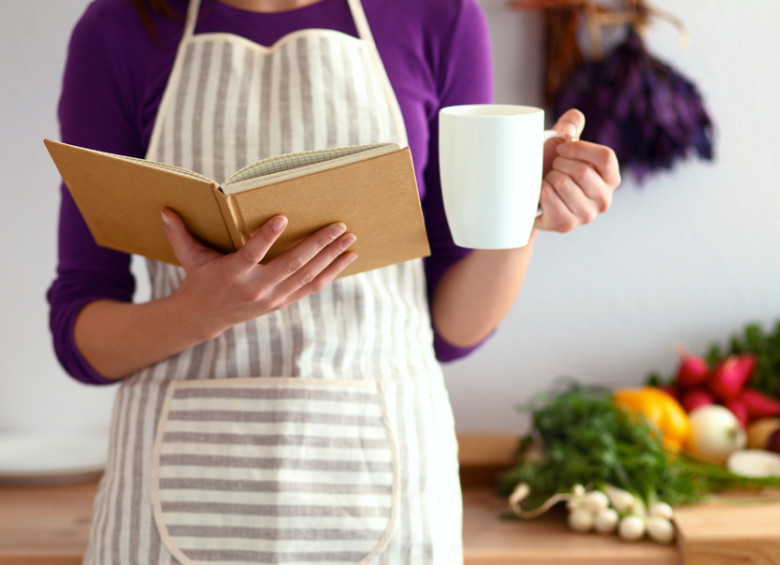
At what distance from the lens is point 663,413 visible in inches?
51.7

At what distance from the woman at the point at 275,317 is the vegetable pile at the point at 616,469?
410 mm

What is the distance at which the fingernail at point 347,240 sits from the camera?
63 centimetres

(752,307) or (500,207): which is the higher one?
(500,207)

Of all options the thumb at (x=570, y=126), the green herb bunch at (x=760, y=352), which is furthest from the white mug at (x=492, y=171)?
the green herb bunch at (x=760, y=352)

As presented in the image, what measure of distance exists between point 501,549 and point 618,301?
2.09ft

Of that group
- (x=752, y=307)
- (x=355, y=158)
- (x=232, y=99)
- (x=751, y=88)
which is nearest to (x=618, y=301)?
(x=752, y=307)

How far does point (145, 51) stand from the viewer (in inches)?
32.8

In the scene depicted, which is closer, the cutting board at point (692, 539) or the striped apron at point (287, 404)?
the striped apron at point (287, 404)

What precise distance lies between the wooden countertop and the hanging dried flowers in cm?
65

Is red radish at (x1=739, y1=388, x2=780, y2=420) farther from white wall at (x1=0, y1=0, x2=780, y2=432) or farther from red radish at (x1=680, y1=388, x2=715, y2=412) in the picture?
white wall at (x1=0, y1=0, x2=780, y2=432)

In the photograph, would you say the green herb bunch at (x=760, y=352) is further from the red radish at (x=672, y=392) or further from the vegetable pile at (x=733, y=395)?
the red radish at (x=672, y=392)

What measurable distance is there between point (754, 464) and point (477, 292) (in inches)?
27.4

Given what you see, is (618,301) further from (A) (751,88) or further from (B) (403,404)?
(B) (403,404)

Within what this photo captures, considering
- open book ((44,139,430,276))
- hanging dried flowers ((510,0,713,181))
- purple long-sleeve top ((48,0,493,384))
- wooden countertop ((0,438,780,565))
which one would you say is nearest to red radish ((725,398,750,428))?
wooden countertop ((0,438,780,565))
